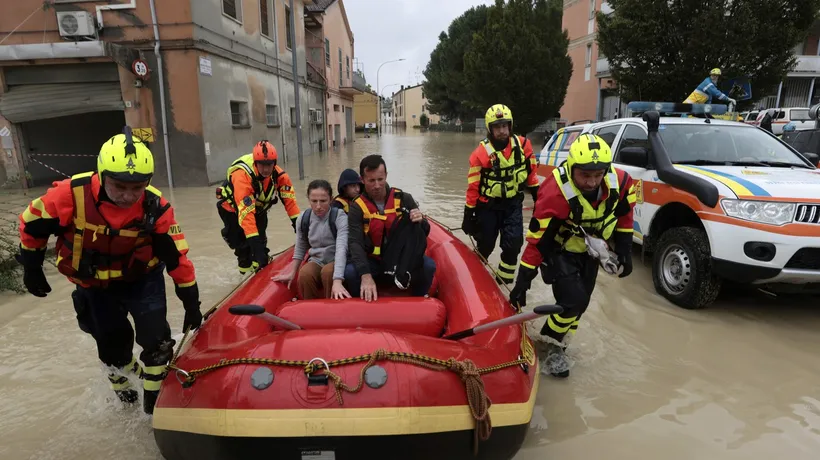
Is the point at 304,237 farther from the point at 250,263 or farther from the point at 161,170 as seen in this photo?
the point at 161,170

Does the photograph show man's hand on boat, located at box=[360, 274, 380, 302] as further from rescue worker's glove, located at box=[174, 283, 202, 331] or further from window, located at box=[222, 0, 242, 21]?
window, located at box=[222, 0, 242, 21]

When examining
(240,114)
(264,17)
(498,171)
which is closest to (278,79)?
(264,17)

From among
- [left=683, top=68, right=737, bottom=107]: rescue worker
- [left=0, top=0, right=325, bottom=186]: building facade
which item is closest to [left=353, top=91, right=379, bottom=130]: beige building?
[left=0, top=0, right=325, bottom=186]: building facade

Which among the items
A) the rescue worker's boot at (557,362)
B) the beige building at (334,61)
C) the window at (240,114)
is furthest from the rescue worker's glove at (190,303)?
the beige building at (334,61)

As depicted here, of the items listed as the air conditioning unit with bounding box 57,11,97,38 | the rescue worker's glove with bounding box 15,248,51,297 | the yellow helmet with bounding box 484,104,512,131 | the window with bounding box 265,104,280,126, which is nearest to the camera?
the rescue worker's glove with bounding box 15,248,51,297

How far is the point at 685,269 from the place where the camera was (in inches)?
170

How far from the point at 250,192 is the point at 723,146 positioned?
4.71 meters

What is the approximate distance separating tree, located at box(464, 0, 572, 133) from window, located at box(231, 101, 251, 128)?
14.1 metres

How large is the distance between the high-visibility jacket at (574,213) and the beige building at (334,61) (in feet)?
63.3

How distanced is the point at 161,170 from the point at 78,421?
9391 millimetres

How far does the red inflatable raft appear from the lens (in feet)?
6.65

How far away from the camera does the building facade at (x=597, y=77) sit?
22.9 metres

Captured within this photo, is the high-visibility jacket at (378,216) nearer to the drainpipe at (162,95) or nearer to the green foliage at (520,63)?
the drainpipe at (162,95)

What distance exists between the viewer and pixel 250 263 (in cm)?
505
